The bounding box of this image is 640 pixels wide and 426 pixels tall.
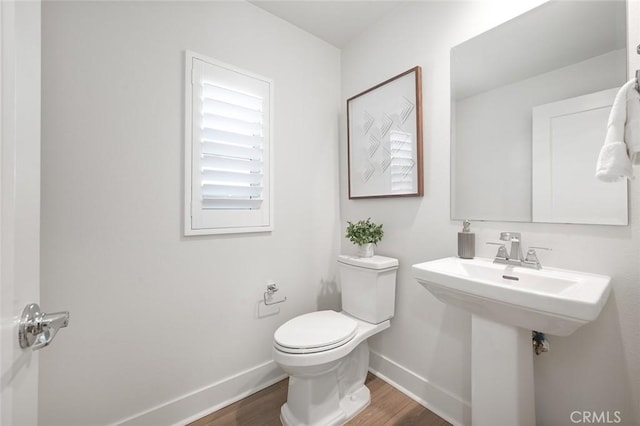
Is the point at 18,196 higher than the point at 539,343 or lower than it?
higher

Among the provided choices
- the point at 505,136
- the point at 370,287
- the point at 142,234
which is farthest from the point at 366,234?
the point at 142,234

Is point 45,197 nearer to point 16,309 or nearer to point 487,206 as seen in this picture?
point 16,309

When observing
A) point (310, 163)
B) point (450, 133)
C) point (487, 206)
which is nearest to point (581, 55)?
point (450, 133)

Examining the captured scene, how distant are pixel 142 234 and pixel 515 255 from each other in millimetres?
1792

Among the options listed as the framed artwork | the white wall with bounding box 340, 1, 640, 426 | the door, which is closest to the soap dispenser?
the white wall with bounding box 340, 1, 640, 426

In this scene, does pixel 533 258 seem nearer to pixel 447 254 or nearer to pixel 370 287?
pixel 447 254

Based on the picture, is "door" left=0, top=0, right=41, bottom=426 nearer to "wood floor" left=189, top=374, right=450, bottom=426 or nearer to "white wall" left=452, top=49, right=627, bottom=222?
"wood floor" left=189, top=374, right=450, bottom=426

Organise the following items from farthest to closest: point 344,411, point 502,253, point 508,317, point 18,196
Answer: point 344,411
point 502,253
point 508,317
point 18,196

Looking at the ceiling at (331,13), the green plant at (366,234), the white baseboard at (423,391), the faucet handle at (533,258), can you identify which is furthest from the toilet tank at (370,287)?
the ceiling at (331,13)

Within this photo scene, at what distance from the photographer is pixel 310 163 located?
6.40 ft

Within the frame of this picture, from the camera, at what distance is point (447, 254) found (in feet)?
4.73

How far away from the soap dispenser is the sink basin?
54 millimetres

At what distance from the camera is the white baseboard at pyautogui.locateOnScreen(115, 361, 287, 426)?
1.32 meters

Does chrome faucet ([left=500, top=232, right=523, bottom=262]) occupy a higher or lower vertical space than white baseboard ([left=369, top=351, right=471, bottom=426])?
higher
